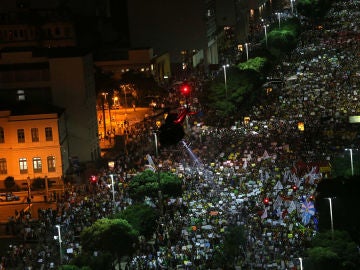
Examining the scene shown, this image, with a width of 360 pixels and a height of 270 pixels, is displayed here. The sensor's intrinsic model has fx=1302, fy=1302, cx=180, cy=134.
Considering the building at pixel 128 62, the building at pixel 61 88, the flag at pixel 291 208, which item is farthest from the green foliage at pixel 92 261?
the building at pixel 128 62

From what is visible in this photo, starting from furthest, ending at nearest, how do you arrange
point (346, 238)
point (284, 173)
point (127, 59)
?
point (127, 59)
point (284, 173)
point (346, 238)

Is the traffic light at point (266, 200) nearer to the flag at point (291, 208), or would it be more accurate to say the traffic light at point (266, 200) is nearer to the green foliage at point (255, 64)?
the flag at point (291, 208)

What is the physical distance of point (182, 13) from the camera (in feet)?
414

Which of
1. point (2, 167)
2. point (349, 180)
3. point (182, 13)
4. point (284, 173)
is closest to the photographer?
point (349, 180)

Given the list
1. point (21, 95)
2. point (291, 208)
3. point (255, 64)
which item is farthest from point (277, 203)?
point (255, 64)

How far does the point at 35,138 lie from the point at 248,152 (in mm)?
15417

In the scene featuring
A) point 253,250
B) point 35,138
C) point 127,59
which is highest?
point 127,59

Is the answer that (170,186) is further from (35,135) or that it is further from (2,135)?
(2,135)

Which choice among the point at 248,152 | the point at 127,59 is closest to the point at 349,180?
the point at 248,152

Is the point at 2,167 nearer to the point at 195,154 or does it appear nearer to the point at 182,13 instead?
the point at 195,154

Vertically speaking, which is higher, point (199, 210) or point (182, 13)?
point (182, 13)

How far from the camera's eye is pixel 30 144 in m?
83.0

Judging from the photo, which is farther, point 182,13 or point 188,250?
point 182,13

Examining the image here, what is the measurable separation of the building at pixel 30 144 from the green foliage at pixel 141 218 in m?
20.6
